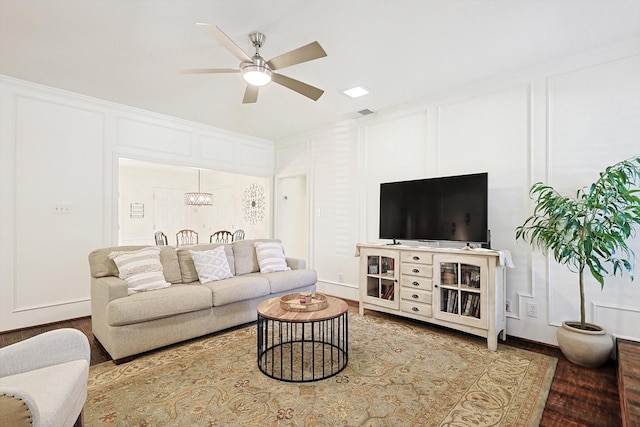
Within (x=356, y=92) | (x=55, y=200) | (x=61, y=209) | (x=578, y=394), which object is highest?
(x=356, y=92)

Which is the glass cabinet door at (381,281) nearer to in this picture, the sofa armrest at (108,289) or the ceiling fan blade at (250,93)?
the ceiling fan blade at (250,93)

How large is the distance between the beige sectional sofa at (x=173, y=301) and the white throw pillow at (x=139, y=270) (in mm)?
91

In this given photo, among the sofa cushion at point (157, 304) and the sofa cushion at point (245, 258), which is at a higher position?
the sofa cushion at point (245, 258)

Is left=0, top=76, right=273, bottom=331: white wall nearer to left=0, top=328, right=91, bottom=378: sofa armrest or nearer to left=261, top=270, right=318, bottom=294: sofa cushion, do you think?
left=261, top=270, right=318, bottom=294: sofa cushion

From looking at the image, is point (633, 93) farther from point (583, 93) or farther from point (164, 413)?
point (164, 413)

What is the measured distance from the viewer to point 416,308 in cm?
335

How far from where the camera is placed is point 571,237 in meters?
2.77

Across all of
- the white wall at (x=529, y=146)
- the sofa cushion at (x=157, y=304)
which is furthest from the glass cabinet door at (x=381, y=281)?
the sofa cushion at (x=157, y=304)

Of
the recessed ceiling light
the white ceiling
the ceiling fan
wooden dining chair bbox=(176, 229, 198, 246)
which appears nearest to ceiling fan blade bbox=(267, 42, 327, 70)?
the ceiling fan

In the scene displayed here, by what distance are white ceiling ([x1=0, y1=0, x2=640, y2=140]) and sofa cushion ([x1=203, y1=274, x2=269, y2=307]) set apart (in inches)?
85.1

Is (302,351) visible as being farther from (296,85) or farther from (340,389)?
(296,85)

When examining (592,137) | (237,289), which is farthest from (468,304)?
(237,289)

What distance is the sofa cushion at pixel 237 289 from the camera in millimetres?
3094

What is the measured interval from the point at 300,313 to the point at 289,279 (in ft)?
4.76
